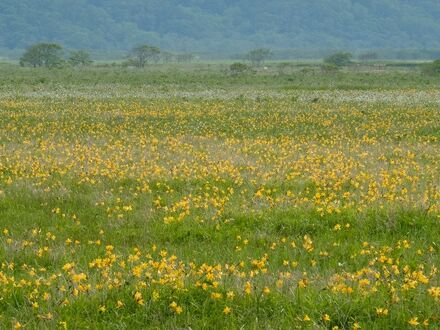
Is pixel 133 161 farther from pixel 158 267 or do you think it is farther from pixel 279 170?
pixel 158 267

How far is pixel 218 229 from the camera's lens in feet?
31.0

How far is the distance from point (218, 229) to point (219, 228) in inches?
1.2

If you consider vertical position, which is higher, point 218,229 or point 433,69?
point 433,69

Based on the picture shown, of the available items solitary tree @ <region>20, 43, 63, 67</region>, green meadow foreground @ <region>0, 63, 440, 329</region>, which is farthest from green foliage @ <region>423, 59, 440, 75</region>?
solitary tree @ <region>20, 43, 63, 67</region>

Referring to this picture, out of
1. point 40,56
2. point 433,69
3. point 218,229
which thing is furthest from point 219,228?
point 40,56

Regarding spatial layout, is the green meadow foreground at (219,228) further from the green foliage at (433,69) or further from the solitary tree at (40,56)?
the solitary tree at (40,56)

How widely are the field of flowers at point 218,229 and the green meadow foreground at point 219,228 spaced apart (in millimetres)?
30

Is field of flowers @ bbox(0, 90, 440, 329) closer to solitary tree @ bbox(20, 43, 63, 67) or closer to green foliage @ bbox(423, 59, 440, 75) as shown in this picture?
green foliage @ bbox(423, 59, 440, 75)

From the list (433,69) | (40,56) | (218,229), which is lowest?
(218,229)

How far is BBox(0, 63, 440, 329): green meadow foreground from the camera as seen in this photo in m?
6.34

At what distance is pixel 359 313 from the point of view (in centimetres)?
620

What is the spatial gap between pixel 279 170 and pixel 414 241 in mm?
5366

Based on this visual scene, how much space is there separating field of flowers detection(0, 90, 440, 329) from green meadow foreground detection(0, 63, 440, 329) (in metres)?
0.03

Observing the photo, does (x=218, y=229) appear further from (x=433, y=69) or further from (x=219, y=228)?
(x=433, y=69)
